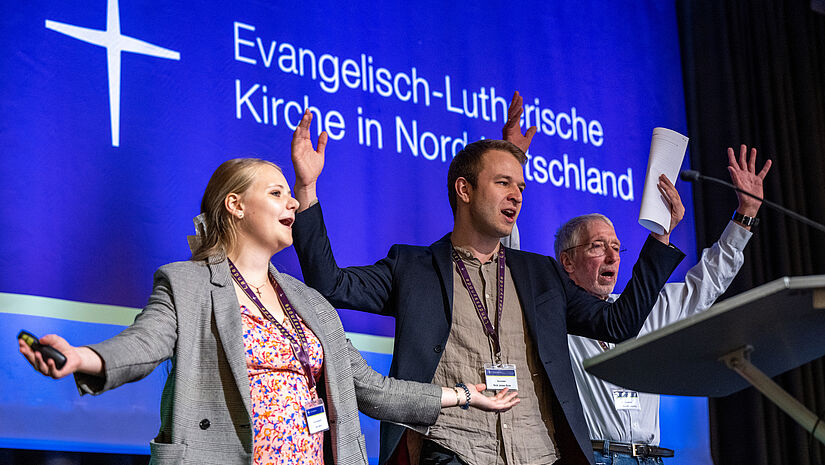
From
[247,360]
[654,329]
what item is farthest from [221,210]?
[654,329]

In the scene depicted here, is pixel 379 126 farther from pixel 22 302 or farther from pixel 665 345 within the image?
pixel 665 345

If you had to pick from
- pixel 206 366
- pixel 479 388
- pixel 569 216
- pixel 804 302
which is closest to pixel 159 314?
pixel 206 366

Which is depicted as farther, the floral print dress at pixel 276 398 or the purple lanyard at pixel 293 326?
the purple lanyard at pixel 293 326

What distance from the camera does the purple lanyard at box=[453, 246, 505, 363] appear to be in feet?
9.43

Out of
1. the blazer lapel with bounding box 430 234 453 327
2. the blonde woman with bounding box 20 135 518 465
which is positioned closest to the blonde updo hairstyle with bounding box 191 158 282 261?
the blonde woman with bounding box 20 135 518 465

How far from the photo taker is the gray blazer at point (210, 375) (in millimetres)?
2023

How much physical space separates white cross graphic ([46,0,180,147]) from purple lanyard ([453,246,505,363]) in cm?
142

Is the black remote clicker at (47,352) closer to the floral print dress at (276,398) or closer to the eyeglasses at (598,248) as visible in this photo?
the floral print dress at (276,398)

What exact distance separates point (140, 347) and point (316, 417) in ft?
1.73

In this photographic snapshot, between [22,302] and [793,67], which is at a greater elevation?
[793,67]

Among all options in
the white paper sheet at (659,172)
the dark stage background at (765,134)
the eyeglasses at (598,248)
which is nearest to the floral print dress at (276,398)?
the white paper sheet at (659,172)

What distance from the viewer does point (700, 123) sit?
5375mm

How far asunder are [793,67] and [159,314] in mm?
4774

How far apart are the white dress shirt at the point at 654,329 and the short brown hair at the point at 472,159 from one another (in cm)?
94
